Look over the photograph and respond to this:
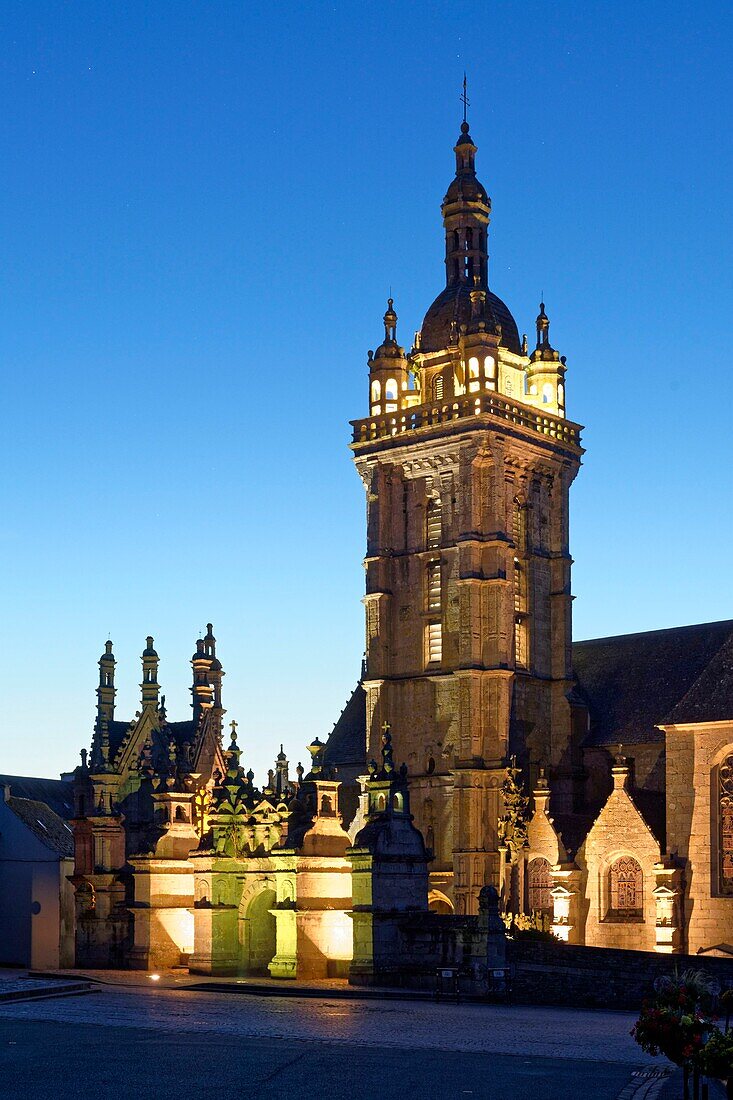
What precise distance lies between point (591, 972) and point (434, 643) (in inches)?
1373

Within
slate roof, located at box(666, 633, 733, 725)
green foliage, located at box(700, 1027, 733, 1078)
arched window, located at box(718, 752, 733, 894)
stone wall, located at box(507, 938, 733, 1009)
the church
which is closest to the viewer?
green foliage, located at box(700, 1027, 733, 1078)

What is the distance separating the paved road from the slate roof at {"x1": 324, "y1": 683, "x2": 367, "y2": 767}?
3804cm

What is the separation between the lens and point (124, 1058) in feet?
98.4

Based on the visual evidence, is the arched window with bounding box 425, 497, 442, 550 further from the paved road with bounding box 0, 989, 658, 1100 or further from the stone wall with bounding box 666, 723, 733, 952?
the paved road with bounding box 0, 989, 658, 1100

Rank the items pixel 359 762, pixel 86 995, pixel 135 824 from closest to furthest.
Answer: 1. pixel 86 995
2. pixel 135 824
3. pixel 359 762

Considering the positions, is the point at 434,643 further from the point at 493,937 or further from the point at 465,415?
the point at 493,937

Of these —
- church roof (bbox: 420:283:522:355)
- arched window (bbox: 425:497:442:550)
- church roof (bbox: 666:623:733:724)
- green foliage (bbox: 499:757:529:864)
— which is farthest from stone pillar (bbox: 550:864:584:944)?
church roof (bbox: 420:283:522:355)

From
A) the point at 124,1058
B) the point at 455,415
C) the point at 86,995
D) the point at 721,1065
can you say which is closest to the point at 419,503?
the point at 455,415

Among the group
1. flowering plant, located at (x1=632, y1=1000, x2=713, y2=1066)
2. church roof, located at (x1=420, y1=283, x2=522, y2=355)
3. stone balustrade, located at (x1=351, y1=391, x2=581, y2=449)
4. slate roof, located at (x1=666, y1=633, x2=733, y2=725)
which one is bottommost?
flowering plant, located at (x1=632, y1=1000, x2=713, y2=1066)

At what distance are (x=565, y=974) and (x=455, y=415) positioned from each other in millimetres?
37275

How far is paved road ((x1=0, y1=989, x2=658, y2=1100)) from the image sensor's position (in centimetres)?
2609

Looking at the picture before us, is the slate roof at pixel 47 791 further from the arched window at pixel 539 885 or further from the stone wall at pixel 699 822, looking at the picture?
the stone wall at pixel 699 822

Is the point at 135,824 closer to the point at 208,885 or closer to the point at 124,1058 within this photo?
the point at 208,885

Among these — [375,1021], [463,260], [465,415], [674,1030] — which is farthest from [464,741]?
[674,1030]
